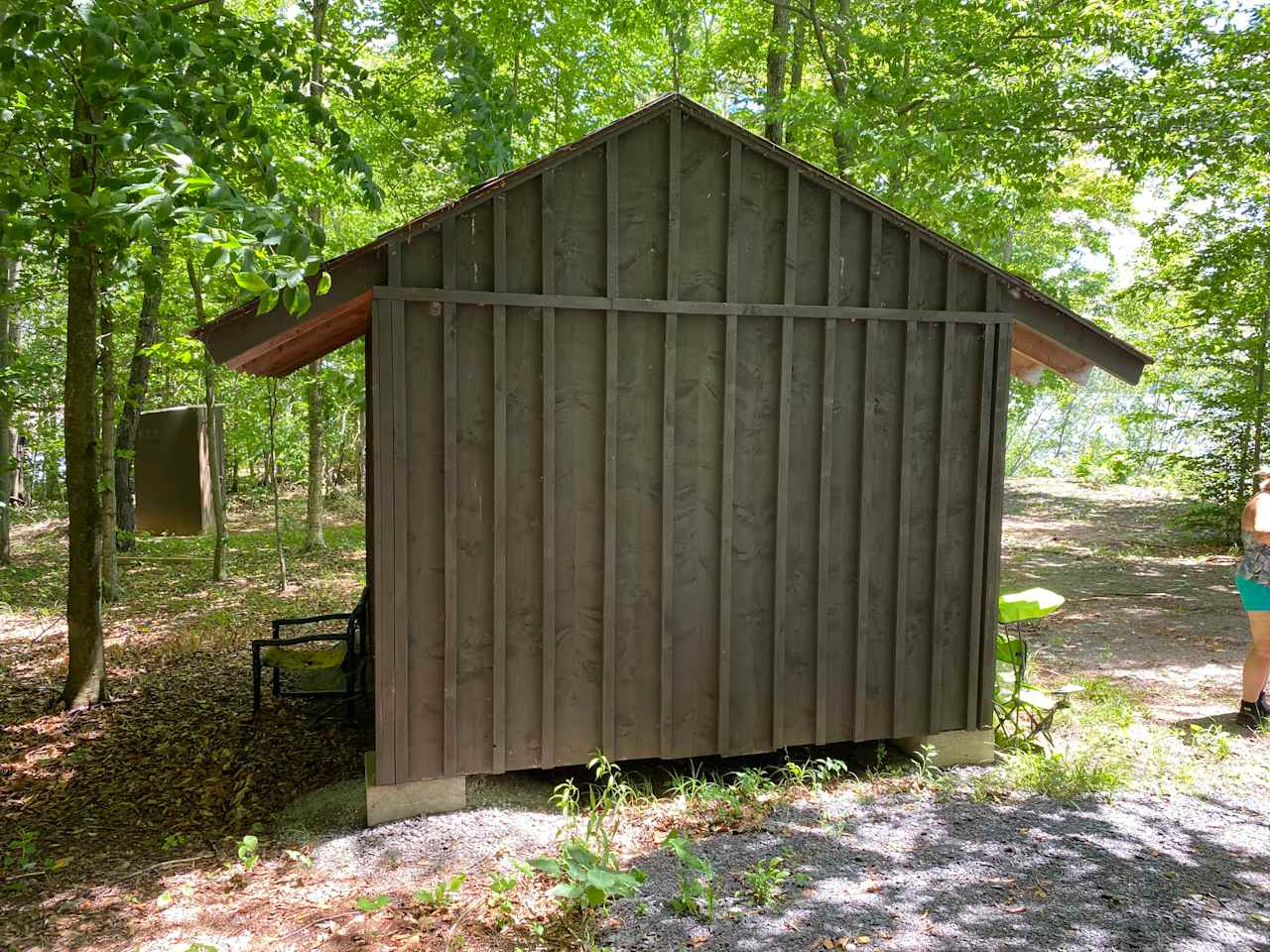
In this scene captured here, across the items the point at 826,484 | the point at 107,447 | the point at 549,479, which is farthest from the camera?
the point at 107,447

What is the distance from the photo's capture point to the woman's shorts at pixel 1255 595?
573 centimetres

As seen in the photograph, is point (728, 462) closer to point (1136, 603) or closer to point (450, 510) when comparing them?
point (450, 510)

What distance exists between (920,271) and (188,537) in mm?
14939

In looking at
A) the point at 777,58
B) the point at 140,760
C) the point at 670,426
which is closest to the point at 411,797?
the point at 670,426

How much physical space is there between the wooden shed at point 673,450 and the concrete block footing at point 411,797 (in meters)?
0.11

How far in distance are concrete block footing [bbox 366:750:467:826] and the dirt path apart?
5191mm

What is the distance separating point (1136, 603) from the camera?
10.5 meters

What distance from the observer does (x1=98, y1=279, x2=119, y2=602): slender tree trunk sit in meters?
8.58

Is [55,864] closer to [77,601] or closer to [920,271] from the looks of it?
[77,601]

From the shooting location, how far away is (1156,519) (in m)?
17.1

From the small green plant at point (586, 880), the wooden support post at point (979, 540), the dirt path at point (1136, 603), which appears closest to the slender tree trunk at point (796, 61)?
the dirt path at point (1136, 603)

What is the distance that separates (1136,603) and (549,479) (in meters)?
9.16

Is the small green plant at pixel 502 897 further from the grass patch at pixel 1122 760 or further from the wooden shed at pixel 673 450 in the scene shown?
the grass patch at pixel 1122 760

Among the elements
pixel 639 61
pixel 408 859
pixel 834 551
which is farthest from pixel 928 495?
pixel 639 61
